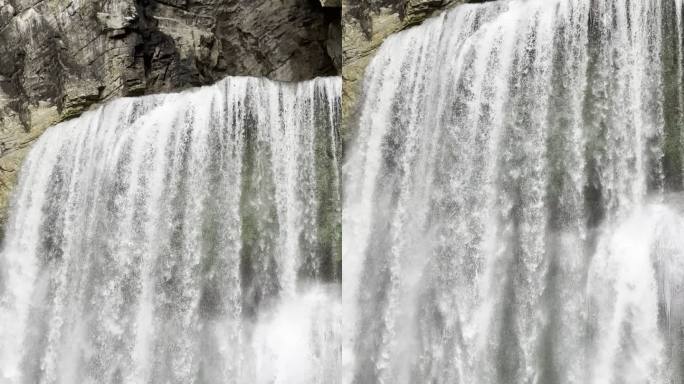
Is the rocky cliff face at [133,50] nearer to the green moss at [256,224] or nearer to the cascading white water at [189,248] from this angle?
the cascading white water at [189,248]

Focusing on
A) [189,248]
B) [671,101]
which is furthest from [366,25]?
[671,101]

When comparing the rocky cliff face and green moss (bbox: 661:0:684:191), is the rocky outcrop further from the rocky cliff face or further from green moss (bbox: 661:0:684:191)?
green moss (bbox: 661:0:684:191)

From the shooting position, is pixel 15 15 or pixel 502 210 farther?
pixel 15 15

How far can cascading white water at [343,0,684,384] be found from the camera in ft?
31.7

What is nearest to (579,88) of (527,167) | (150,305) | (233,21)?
(527,167)

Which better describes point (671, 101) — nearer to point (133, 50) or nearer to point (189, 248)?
point (189, 248)

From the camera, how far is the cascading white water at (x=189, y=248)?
1213 cm

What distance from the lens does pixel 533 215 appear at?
10367mm

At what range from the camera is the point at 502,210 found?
1055 cm

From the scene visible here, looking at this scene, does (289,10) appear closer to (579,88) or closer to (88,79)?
(88,79)

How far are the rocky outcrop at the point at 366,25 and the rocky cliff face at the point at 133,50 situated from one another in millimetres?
1702

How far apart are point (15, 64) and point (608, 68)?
1158cm

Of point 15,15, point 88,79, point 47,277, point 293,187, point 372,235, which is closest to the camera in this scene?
point 372,235

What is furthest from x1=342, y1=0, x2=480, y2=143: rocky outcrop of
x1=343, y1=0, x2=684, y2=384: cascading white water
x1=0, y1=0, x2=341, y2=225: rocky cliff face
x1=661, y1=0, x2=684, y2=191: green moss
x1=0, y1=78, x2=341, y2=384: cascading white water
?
x1=661, y1=0, x2=684, y2=191: green moss
